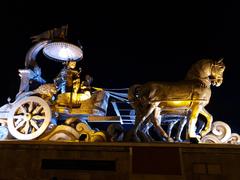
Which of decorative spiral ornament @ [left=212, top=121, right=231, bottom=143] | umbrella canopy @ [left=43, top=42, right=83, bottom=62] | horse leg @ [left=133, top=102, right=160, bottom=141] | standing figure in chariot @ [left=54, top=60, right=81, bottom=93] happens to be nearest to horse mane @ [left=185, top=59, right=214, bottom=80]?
horse leg @ [left=133, top=102, right=160, bottom=141]

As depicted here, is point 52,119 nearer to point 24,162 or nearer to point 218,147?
point 24,162

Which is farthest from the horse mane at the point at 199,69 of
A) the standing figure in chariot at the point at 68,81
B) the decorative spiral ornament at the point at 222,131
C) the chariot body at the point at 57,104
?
the standing figure in chariot at the point at 68,81

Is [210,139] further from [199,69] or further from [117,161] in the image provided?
[117,161]

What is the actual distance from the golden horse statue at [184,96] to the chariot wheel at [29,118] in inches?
76.8

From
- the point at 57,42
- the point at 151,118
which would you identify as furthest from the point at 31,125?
the point at 151,118

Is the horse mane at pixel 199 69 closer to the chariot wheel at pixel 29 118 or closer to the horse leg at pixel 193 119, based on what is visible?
the horse leg at pixel 193 119

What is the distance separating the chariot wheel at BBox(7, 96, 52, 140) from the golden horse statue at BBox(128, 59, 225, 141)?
1.95 metres

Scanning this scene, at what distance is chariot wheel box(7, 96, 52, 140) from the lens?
5.78m

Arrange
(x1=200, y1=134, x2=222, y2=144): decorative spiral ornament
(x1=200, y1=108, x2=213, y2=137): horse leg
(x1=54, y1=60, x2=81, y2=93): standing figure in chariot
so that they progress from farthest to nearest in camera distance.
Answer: (x1=54, y1=60, x2=81, y2=93): standing figure in chariot, (x1=200, y1=134, x2=222, y2=144): decorative spiral ornament, (x1=200, y1=108, x2=213, y2=137): horse leg

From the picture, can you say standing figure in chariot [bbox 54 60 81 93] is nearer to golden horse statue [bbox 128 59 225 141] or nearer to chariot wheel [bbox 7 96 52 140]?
chariot wheel [bbox 7 96 52 140]

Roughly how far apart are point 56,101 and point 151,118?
2265 mm

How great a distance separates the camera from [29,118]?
591 centimetres

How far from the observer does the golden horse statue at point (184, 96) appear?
5.27m

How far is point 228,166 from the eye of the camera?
4.36 meters
